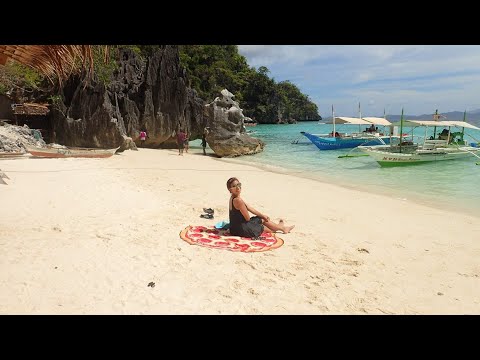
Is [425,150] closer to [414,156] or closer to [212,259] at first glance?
[414,156]

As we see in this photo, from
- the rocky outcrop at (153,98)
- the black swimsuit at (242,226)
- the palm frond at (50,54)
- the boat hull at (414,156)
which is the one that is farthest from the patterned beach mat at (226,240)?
the rocky outcrop at (153,98)

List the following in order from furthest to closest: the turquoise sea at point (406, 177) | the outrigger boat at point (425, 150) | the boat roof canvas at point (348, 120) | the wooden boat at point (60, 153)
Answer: the boat roof canvas at point (348, 120)
the outrigger boat at point (425, 150)
the wooden boat at point (60, 153)
the turquoise sea at point (406, 177)

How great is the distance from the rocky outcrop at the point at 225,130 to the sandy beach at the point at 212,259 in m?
13.4

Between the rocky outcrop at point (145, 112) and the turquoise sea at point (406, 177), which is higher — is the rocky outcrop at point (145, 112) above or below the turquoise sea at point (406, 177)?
above

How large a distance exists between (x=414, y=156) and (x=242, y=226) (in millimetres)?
16079

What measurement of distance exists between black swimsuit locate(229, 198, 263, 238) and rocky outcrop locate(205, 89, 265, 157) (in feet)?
55.0

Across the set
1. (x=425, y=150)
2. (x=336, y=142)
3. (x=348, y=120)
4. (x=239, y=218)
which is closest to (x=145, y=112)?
(x=336, y=142)

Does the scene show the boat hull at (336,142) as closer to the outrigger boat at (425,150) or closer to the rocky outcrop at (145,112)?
the rocky outcrop at (145,112)

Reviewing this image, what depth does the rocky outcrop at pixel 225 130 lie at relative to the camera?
2256cm

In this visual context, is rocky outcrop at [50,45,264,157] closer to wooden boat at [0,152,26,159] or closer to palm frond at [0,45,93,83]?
wooden boat at [0,152,26,159]
